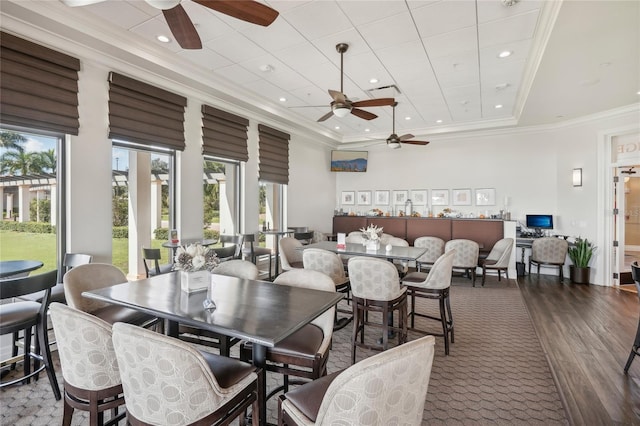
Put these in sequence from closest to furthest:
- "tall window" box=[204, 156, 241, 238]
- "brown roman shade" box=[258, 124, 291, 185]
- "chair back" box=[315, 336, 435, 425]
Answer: "chair back" box=[315, 336, 435, 425]
"tall window" box=[204, 156, 241, 238]
"brown roman shade" box=[258, 124, 291, 185]

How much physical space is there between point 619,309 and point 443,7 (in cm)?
506

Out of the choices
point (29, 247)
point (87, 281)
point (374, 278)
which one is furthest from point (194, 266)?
point (29, 247)

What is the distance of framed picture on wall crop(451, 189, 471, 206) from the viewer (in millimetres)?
8026

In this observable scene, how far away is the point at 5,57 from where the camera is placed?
122 inches

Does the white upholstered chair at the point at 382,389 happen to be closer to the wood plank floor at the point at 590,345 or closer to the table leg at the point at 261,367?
the table leg at the point at 261,367

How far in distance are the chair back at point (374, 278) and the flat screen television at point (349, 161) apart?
6301 millimetres

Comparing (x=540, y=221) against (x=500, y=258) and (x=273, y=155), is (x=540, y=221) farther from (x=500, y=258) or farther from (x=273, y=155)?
(x=273, y=155)

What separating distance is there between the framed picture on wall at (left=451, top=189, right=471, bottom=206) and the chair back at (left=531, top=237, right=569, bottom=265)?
1817 mm

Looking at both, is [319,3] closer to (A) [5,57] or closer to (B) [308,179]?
(A) [5,57]

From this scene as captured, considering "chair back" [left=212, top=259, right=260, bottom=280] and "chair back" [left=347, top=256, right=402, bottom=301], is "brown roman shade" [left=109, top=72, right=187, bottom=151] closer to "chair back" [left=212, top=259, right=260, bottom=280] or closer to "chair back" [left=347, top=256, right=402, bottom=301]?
"chair back" [left=212, top=259, right=260, bottom=280]

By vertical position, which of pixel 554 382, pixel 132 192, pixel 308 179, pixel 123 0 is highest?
pixel 123 0

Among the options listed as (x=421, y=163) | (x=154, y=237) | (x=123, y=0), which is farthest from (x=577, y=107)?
(x=154, y=237)

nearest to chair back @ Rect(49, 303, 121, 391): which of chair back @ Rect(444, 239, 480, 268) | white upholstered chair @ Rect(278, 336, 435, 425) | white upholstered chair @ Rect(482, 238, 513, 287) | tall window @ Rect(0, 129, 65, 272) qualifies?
white upholstered chair @ Rect(278, 336, 435, 425)

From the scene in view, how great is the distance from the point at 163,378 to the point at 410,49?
4381 millimetres
